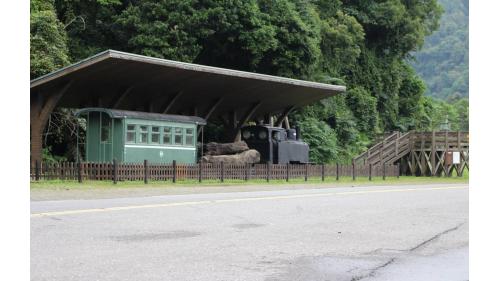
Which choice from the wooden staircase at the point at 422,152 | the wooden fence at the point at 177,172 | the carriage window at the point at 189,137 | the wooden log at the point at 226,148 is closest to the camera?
the wooden fence at the point at 177,172

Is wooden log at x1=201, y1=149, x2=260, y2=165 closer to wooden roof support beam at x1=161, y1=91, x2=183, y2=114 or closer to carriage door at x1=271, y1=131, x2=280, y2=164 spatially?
carriage door at x1=271, y1=131, x2=280, y2=164

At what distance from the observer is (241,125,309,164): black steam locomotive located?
37.4 metres

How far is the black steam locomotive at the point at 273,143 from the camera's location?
37.4 m

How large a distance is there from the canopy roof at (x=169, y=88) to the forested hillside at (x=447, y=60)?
74319mm

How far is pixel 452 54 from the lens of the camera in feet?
377

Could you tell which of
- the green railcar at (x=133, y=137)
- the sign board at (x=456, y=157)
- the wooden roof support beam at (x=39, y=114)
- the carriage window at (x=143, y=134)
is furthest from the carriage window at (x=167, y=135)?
the sign board at (x=456, y=157)

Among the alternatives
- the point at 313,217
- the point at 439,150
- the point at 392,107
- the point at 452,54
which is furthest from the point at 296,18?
the point at 452,54

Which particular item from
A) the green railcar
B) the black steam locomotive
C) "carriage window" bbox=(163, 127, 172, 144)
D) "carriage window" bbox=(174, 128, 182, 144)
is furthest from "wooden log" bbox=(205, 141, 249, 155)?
"carriage window" bbox=(163, 127, 172, 144)

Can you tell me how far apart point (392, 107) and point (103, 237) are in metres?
51.9

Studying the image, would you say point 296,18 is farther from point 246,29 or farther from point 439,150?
point 439,150

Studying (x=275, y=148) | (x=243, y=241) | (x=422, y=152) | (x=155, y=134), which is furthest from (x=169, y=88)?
(x=243, y=241)

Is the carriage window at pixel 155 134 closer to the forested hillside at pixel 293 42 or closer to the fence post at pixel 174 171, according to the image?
the fence post at pixel 174 171

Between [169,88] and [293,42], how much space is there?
1377 cm

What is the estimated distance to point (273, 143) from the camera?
123 feet
